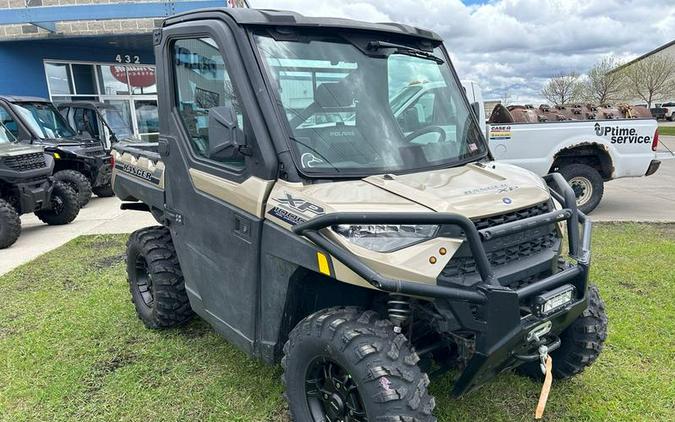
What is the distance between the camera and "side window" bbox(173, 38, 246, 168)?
2764mm

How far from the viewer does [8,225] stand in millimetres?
6965

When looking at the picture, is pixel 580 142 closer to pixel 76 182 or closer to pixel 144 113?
pixel 76 182

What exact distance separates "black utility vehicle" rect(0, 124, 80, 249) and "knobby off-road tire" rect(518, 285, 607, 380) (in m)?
7.19

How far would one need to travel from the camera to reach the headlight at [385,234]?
85.9 inches

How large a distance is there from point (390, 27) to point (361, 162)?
96cm

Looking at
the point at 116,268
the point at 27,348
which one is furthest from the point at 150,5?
the point at 27,348

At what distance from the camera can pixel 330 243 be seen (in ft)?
7.22

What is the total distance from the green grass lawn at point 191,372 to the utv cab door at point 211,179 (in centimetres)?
50

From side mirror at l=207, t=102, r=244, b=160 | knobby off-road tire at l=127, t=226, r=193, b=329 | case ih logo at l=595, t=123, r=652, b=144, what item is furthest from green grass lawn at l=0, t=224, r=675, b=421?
case ih logo at l=595, t=123, r=652, b=144

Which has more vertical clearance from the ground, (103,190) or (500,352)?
(500,352)

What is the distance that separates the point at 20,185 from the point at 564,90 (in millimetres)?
40130

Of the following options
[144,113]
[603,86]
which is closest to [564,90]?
[603,86]

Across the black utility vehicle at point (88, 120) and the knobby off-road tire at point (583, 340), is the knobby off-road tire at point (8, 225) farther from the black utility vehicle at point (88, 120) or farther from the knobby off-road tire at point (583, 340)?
the knobby off-road tire at point (583, 340)

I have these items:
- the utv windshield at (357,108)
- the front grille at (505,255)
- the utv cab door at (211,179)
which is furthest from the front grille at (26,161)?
the front grille at (505,255)
